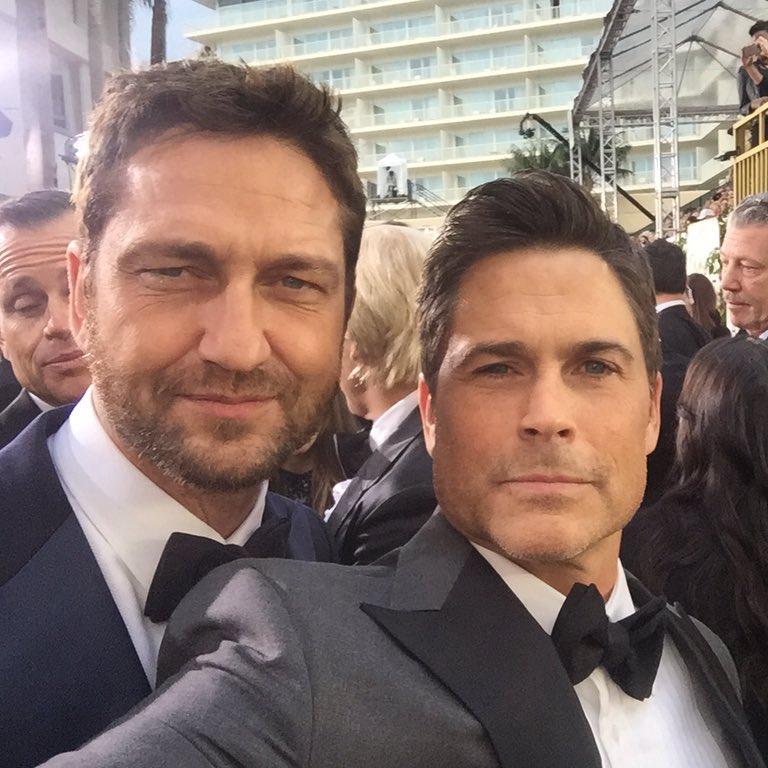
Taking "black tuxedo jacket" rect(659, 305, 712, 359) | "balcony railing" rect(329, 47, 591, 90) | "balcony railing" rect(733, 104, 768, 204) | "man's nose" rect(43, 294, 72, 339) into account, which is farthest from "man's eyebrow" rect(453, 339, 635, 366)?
"balcony railing" rect(329, 47, 591, 90)

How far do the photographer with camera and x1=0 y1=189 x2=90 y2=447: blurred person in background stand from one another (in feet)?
25.2

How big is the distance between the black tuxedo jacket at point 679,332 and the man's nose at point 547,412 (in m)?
2.75

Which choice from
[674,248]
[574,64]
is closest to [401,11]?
[574,64]

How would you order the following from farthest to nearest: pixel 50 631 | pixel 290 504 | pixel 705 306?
1. pixel 705 306
2. pixel 290 504
3. pixel 50 631

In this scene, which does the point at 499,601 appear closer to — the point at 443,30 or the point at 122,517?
the point at 122,517

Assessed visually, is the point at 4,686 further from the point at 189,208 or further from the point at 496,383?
the point at 496,383

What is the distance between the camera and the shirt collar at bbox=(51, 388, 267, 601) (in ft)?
3.57

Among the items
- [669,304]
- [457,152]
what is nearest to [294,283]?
[669,304]

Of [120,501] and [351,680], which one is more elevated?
[120,501]

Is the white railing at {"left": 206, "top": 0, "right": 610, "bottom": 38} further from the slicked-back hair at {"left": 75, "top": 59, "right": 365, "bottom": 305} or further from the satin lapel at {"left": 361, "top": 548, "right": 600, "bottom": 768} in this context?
the satin lapel at {"left": 361, "top": 548, "right": 600, "bottom": 768}

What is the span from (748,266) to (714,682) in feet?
9.59

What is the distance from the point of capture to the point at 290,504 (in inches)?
59.7

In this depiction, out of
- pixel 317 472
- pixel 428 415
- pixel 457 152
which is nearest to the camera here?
pixel 428 415

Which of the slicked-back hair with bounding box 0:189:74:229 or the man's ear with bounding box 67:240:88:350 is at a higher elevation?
the slicked-back hair with bounding box 0:189:74:229
